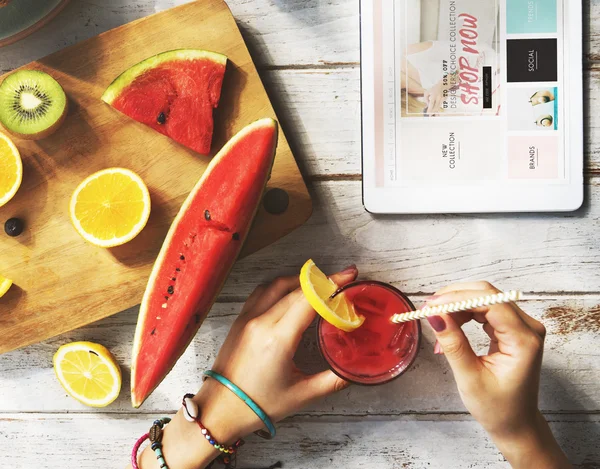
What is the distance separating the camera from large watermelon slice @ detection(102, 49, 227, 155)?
3.00 feet

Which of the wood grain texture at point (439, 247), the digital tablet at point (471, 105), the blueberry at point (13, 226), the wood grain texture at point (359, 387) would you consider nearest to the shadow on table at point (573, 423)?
the wood grain texture at point (359, 387)

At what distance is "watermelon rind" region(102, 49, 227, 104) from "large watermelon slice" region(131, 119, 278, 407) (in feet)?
0.47

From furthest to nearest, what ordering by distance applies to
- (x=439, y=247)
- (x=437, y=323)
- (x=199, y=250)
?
(x=439, y=247)
(x=199, y=250)
(x=437, y=323)

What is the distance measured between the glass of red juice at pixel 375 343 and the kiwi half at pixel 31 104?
1.84 ft

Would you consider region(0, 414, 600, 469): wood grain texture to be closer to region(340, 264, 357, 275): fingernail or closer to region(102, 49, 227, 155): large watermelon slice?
region(340, 264, 357, 275): fingernail

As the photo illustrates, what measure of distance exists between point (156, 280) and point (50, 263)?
0.67 ft

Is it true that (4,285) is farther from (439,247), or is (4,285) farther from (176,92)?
(439,247)

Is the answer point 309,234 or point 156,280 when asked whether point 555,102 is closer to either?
point 309,234

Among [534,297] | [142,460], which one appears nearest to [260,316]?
[142,460]

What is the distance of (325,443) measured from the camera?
106cm

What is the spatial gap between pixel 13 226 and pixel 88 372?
0.30 metres

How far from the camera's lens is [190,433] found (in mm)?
974

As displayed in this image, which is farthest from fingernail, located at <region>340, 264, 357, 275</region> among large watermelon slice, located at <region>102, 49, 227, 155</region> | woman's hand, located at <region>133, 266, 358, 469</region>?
large watermelon slice, located at <region>102, 49, 227, 155</region>

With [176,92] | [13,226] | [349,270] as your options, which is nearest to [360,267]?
[349,270]
